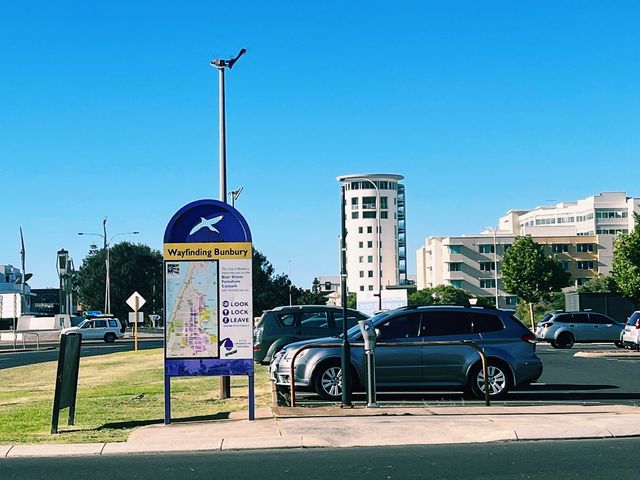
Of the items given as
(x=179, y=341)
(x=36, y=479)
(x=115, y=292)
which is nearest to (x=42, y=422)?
(x=179, y=341)

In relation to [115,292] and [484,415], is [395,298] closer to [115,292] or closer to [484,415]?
[484,415]

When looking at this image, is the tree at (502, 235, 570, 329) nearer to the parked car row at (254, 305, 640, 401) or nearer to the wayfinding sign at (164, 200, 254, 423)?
the parked car row at (254, 305, 640, 401)

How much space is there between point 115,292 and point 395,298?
54346 mm

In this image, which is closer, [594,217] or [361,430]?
[361,430]

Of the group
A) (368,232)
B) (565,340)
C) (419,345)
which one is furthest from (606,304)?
(368,232)

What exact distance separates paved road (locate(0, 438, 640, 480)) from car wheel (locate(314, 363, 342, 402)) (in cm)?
504

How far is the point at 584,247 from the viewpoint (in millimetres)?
118125

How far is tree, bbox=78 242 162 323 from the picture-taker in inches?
4129

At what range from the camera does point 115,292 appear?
105 meters

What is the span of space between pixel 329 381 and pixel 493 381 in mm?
2985

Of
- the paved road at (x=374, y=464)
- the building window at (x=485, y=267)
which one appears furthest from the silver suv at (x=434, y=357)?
the building window at (x=485, y=267)

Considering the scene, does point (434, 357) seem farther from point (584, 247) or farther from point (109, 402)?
point (584, 247)

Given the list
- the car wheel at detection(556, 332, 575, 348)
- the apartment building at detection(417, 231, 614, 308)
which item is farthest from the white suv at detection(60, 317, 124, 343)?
the apartment building at detection(417, 231, 614, 308)

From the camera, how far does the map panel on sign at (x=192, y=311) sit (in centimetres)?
1376
